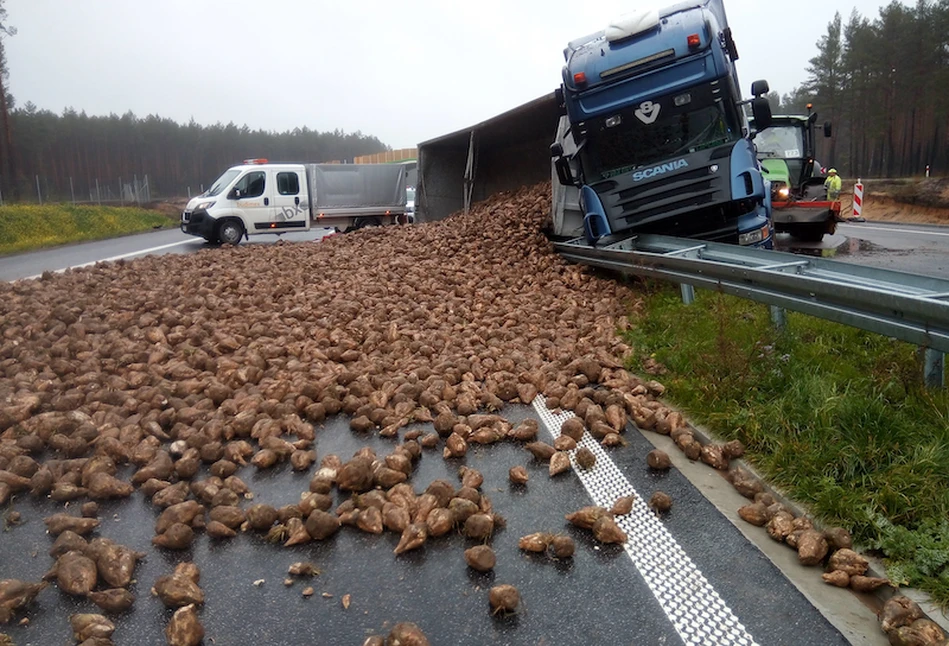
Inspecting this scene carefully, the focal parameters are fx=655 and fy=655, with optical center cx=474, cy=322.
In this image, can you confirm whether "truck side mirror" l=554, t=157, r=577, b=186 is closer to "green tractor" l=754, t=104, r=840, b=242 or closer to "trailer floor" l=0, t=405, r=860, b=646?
"green tractor" l=754, t=104, r=840, b=242

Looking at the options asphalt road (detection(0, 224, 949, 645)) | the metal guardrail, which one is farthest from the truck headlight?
asphalt road (detection(0, 224, 949, 645))

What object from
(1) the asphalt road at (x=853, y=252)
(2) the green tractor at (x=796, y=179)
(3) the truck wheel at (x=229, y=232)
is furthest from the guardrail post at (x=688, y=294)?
(3) the truck wheel at (x=229, y=232)

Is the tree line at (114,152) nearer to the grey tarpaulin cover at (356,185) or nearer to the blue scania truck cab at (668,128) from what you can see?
the grey tarpaulin cover at (356,185)

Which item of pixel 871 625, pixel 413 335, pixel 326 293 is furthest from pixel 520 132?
pixel 871 625

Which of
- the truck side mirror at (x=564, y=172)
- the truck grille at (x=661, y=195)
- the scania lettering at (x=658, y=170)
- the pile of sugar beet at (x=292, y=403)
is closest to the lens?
the pile of sugar beet at (x=292, y=403)

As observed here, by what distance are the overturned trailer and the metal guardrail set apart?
3132 millimetres

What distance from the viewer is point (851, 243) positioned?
47.3 feet

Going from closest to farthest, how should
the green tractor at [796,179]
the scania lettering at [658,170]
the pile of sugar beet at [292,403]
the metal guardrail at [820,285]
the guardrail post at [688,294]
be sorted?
1. the pile of sugar beet at [292,403]
2. the metal guardrail at [820,285]
3. the guardrail post at [688,294]
4. the scania lettering at [658,170]
5. the green tractor at [796,179]

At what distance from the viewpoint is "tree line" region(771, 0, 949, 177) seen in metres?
33.4

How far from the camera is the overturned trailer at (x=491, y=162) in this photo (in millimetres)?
10750

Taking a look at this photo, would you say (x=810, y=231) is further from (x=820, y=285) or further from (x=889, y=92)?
(x=889, y=92)

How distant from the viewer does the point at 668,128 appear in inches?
327

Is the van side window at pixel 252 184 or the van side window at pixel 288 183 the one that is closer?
the van side window at pixel 252 184

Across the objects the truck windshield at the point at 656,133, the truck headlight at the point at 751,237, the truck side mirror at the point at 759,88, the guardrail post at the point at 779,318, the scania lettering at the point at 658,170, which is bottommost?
the guardrail post at the point at 779,318
